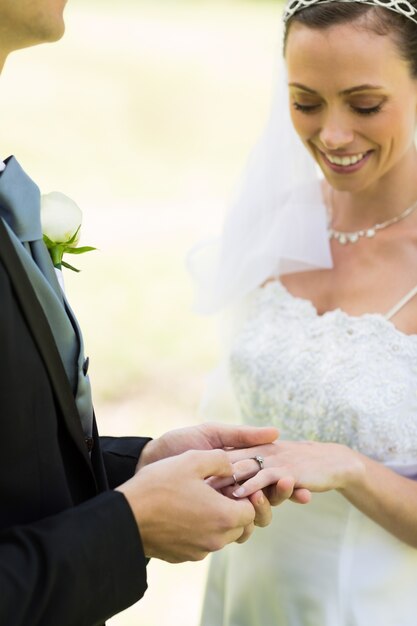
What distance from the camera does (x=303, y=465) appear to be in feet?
8.62

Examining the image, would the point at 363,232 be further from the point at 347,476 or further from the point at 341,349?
the point at 347,476

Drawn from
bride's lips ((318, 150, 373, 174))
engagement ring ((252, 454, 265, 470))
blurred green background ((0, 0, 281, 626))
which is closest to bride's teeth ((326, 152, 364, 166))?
bride's lips ((318, 150, 373, 174))

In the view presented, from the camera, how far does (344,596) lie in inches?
118

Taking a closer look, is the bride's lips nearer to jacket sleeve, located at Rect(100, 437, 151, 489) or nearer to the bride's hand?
the bride's hand

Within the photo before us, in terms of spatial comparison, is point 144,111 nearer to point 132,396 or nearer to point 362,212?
point 132,396

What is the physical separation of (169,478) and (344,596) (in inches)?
45.7

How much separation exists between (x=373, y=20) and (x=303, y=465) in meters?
1.33

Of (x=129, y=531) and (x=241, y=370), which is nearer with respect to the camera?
(x=129, y=531)

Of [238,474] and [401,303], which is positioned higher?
[401,303]

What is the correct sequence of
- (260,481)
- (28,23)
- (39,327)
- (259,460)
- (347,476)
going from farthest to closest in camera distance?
1. (347,476)
2. (259,460)
3. (260,481)
4. (28,23)
5. (39,327)

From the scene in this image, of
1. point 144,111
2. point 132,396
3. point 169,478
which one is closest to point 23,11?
point 169,478

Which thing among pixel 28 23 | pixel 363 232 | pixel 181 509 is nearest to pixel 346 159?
pixel 363 232

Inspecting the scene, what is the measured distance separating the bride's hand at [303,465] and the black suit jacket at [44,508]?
0.57m

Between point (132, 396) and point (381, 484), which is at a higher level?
point (381, 484)
